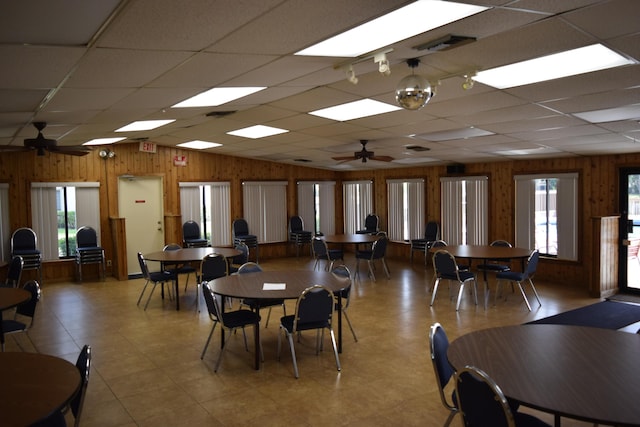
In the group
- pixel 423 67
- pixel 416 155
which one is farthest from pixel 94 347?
pixel 416 155

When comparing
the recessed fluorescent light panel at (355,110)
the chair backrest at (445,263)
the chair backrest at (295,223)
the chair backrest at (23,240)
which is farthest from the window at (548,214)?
the chair backrest at (23,240)

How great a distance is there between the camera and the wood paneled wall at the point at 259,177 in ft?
26.2

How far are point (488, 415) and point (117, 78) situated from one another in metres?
3.37

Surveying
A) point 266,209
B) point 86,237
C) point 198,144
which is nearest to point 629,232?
point 266,209

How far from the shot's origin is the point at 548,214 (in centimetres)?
869

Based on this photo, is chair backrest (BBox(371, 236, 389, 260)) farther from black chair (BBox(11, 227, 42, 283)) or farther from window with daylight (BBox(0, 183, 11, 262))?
window with daylight (BBox(0, 183, 11, 262))

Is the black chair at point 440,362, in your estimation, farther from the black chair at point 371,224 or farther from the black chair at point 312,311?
the black chair at point 371,224

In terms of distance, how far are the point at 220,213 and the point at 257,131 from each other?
4.08m

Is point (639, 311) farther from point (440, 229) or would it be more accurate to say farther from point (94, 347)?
point (94, 347)

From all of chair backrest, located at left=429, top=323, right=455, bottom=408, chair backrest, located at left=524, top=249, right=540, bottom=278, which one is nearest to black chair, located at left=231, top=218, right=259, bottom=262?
chair backrest, located at left=524, top=249, right=540, bottom=278

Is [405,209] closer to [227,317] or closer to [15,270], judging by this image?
[227,317]

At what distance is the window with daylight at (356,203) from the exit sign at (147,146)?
531 centimetres

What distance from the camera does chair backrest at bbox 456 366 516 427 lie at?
211 cm

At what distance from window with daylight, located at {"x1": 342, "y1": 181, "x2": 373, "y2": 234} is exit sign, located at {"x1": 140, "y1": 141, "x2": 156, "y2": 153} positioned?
5.31 m
